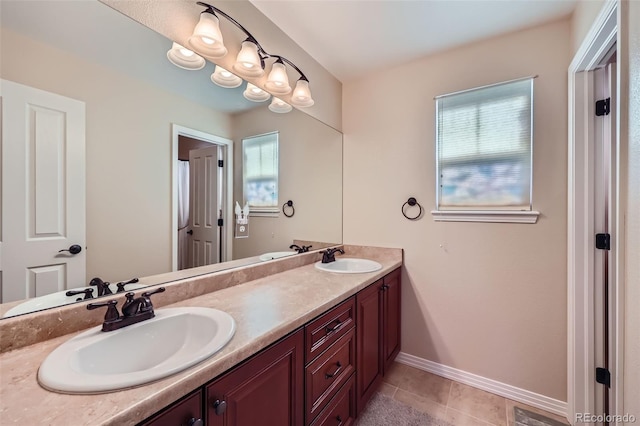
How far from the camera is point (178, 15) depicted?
1.22 metres

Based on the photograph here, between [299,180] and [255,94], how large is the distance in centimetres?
73

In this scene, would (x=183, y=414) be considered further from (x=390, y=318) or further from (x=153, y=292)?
(x=390, y=318)

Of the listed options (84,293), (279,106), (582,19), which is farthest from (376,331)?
(582,19)

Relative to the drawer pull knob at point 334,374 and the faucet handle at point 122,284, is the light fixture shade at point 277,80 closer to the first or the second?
the faucet handle at point 122,284

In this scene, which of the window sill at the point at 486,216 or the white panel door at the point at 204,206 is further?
the window sill at the point at 486,216

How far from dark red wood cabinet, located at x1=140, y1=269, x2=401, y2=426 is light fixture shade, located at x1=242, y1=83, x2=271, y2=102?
1364 millimetres

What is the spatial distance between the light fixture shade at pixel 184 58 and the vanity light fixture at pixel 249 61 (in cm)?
3

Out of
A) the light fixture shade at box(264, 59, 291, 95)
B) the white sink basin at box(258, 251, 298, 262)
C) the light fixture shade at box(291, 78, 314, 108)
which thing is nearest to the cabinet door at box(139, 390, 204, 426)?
the white sink basin at box(258, 251, 298, 262)

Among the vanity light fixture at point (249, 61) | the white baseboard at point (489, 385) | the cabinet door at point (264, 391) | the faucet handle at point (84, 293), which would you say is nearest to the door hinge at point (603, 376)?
the white baseboard at point (489, 385)

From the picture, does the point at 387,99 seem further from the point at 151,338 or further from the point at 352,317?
the point at 151,338

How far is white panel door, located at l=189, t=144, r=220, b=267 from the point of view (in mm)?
1380

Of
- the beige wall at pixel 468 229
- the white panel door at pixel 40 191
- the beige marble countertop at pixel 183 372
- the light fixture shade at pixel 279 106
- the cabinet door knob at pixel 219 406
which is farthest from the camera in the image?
the light fixture shade at pixel 279 106

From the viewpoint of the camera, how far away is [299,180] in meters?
2.15

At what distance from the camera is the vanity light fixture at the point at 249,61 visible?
4.14 ft
